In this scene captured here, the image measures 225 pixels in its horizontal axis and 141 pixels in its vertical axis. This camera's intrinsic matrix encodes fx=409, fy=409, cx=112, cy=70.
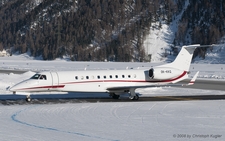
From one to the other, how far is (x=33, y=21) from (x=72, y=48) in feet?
158

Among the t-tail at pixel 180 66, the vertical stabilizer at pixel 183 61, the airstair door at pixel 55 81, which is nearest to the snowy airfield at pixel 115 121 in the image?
the airstair door at pixel 55 81

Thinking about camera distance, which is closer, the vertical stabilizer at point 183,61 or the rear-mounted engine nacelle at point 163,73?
the rear-mounted engine nacelle at point 163,73

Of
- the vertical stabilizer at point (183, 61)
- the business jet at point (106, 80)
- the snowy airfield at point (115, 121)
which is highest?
the vertical stabilizer at point (183, 61)

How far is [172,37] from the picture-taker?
5950 inches

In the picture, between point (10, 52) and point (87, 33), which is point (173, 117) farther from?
point (10, 52)

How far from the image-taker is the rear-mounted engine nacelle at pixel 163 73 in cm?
2768

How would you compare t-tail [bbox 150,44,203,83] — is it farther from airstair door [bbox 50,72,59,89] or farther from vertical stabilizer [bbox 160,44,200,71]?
airstair door [bbox 50,72,59,89]

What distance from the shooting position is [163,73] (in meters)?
28.0

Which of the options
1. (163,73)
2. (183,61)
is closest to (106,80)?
(163,73)

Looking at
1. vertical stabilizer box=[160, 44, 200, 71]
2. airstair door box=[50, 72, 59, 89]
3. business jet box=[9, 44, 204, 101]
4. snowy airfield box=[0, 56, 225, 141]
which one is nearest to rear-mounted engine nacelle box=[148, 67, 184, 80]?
business jet box=[9, 44, 204, 101]

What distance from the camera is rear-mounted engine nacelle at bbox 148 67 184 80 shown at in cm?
2768

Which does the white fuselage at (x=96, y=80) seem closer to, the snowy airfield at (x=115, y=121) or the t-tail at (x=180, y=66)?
the t-tail at (x=180, y=66)

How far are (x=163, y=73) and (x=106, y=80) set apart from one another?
4.13 m

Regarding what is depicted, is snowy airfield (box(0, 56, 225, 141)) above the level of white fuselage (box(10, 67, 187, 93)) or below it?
below
